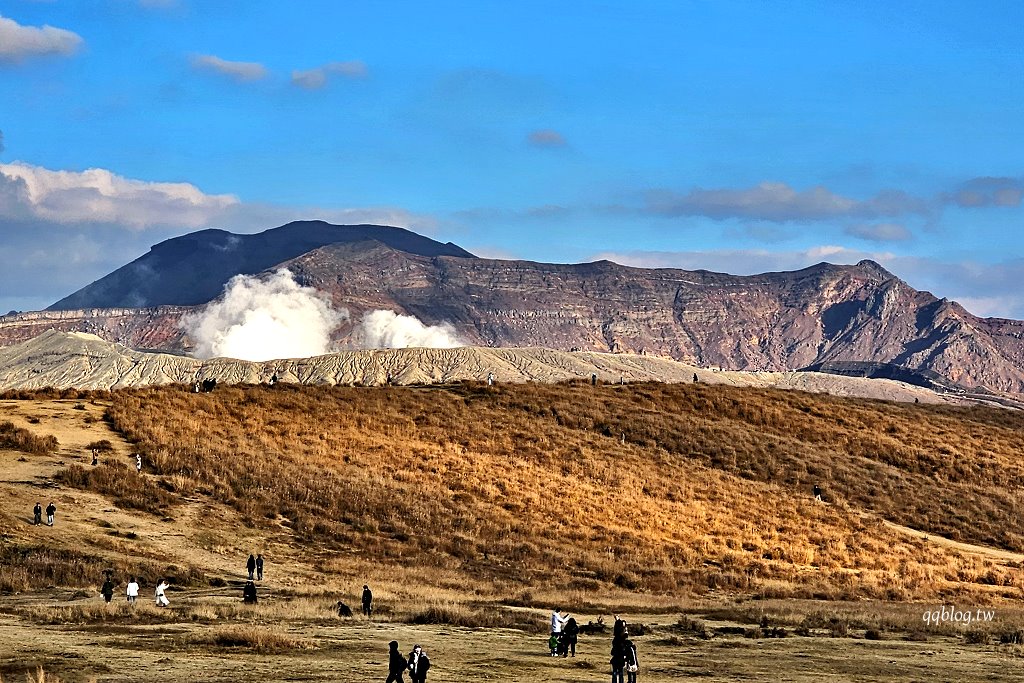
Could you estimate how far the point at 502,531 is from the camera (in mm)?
56625

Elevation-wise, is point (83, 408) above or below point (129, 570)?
above

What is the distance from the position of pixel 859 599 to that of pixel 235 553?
27046 mm

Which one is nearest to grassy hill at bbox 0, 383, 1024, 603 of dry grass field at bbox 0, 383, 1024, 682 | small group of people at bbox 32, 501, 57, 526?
dry grass field at bbox 0, 383, 1024, 682

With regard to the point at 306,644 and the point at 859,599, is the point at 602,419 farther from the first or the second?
the point at 306,644

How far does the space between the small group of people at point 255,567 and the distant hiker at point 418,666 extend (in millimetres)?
18859

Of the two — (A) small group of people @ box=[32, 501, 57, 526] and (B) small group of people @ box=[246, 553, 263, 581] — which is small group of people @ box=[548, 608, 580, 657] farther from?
(A) small group of people @ box=[32, 501, 57, 526]

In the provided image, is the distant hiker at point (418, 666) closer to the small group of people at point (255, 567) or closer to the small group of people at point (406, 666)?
the small group of people at point (406, 666)

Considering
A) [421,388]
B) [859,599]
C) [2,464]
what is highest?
[421,388]

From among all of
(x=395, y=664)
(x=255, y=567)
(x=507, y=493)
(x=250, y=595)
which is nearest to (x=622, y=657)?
(x=395, y=664)

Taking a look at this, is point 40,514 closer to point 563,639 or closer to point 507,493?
point 507,493

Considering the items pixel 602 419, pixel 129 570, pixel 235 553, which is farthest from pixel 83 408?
pixel 602 419

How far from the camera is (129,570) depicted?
41938 millimetres

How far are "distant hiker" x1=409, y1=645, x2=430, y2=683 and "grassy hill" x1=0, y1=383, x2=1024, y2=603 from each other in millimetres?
20048

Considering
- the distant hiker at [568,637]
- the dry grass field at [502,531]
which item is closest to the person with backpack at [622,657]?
the dry grass field at [502,531]
